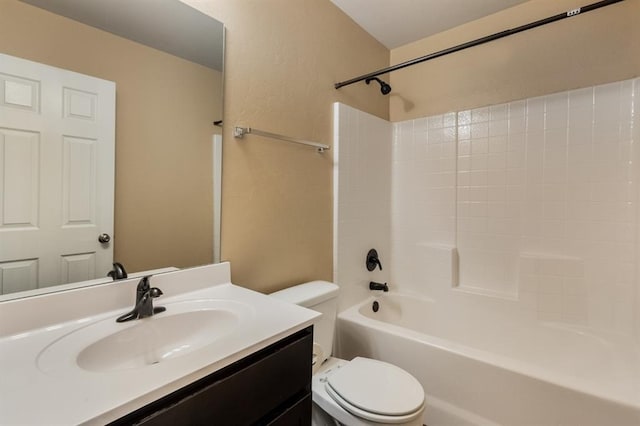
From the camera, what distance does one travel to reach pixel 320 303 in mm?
1510

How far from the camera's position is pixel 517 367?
49.4 inches

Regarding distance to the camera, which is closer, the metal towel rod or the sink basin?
the sink basin

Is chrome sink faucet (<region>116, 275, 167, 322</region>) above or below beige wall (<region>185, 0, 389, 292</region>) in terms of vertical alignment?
below

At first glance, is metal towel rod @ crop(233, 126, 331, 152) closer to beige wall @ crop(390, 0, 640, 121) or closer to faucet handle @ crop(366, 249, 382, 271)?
faucet handle @ crop(366, 249, 382, 271)

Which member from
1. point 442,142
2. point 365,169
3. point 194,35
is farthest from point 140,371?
point 442,142

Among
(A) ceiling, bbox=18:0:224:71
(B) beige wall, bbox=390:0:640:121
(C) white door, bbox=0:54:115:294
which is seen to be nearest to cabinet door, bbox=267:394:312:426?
(C) white door, bbox=0:54:115:294

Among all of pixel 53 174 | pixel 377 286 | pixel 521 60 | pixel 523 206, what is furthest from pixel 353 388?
pixel 521 60

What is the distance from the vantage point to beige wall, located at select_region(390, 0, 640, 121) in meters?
1.64

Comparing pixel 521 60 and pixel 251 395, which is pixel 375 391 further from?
pixel 521 60

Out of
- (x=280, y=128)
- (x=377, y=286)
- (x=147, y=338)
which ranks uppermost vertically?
(x=280, y=128)

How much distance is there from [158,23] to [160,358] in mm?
1180

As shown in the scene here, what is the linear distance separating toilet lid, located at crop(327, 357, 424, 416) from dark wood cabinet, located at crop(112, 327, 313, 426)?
28 centimetres

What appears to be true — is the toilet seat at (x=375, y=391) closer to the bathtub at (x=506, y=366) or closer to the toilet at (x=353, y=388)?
the toilet at (x=353, y=388)

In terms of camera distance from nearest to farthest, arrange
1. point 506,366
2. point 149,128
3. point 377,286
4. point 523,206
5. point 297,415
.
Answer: point 297,415 → point 149,128 → point 506,366 → point 523,206 → point 377,286
